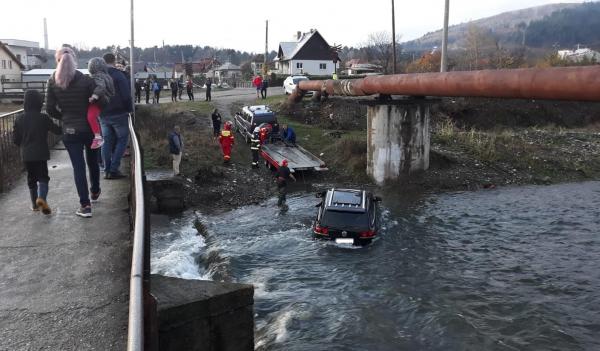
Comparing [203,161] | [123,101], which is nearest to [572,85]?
[123,101]

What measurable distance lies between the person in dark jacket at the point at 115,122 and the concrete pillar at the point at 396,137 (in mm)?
13841

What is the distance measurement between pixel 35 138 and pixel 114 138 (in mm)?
2112

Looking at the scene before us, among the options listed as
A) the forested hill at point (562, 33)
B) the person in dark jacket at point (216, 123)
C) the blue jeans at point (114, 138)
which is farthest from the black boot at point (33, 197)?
the forested hill at point (562, 33)

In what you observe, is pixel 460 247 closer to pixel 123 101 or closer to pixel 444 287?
pixel 444 287

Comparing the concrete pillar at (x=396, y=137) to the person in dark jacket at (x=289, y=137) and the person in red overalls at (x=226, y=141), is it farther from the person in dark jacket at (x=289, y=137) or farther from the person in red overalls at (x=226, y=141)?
the person in red overalls at (x=226, y=141)

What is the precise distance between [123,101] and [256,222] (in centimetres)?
962

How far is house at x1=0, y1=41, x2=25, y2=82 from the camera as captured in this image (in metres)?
55.5

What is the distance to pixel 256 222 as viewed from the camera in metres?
17.7

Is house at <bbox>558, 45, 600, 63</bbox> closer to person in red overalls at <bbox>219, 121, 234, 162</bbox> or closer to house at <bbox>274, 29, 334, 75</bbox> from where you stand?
house at <bbox>274, 29, 334, 75</bbox>

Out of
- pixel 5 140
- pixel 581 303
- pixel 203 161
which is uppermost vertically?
pixel 5 140

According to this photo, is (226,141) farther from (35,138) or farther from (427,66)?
(427,66)

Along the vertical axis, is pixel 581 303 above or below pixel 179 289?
below

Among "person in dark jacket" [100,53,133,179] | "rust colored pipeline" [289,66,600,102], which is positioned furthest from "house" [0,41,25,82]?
"person in dark jacket" [100,53,133,179]

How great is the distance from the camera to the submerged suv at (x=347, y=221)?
48.3 feet
